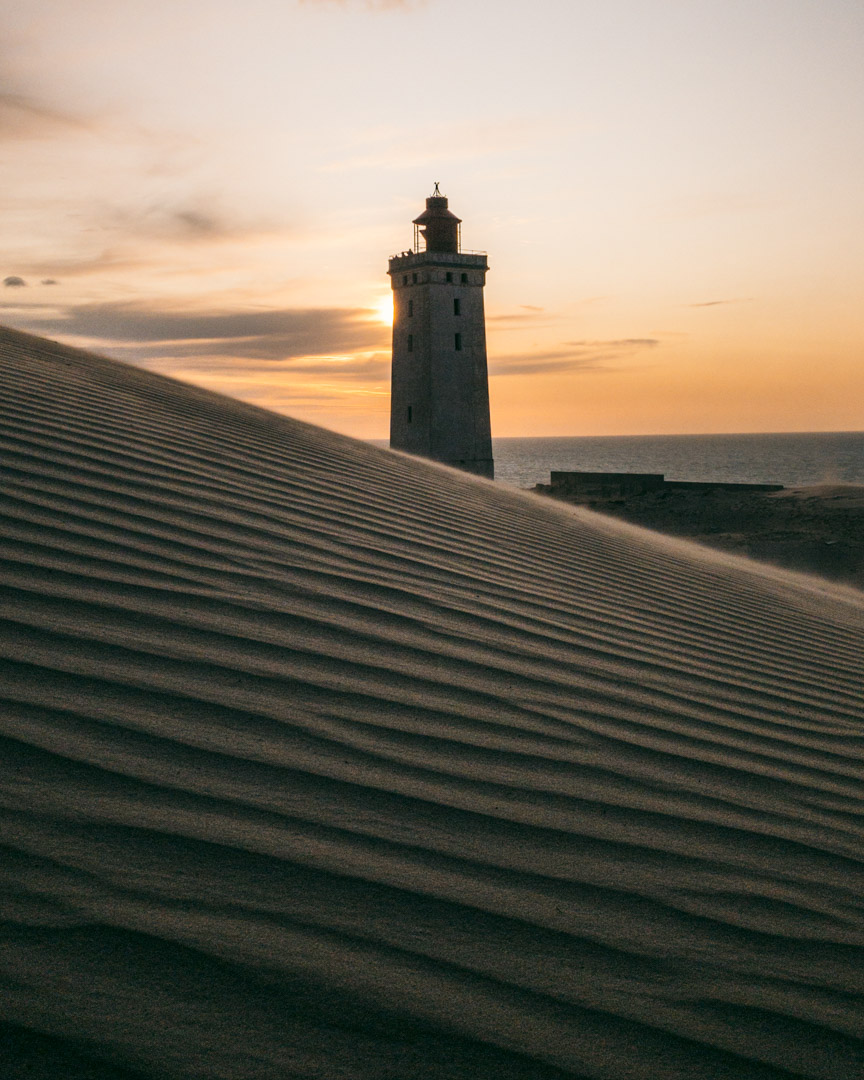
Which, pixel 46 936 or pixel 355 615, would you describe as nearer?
pixel 46 936

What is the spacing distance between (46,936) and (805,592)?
6317 mm

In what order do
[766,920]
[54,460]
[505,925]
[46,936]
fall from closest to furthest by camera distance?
1. [46,936]
2. [505,925]
3. [766,920]
4. [54,460]

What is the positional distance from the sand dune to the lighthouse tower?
28065mm

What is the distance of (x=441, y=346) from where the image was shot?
31.4 m

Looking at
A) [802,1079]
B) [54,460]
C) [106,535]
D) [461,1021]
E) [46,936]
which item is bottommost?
[802,1079]

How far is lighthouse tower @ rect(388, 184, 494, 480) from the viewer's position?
31.3 m

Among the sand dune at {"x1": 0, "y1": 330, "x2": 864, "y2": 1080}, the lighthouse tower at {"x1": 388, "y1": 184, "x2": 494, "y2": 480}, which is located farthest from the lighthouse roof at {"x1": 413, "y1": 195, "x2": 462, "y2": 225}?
the sand dune at {"x1": 0, "y1": 330, "x2": 864, "y2": 1080}

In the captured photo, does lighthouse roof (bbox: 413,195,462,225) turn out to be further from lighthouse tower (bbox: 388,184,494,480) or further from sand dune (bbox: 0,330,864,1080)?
sand dune (bbox: 0,330,864,1080)

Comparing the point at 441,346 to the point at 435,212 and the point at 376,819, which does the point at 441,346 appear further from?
the point at 376,819

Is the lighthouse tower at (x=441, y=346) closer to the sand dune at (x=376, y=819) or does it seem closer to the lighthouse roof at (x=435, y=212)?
the lighthouse roof at (x=435, y=212)

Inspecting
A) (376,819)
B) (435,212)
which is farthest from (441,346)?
(376,819)

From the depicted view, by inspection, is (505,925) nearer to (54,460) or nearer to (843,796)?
(843,796)

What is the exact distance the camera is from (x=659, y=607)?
14.6ft

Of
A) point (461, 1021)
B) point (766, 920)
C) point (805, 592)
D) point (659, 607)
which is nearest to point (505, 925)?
point (461, 1021)
